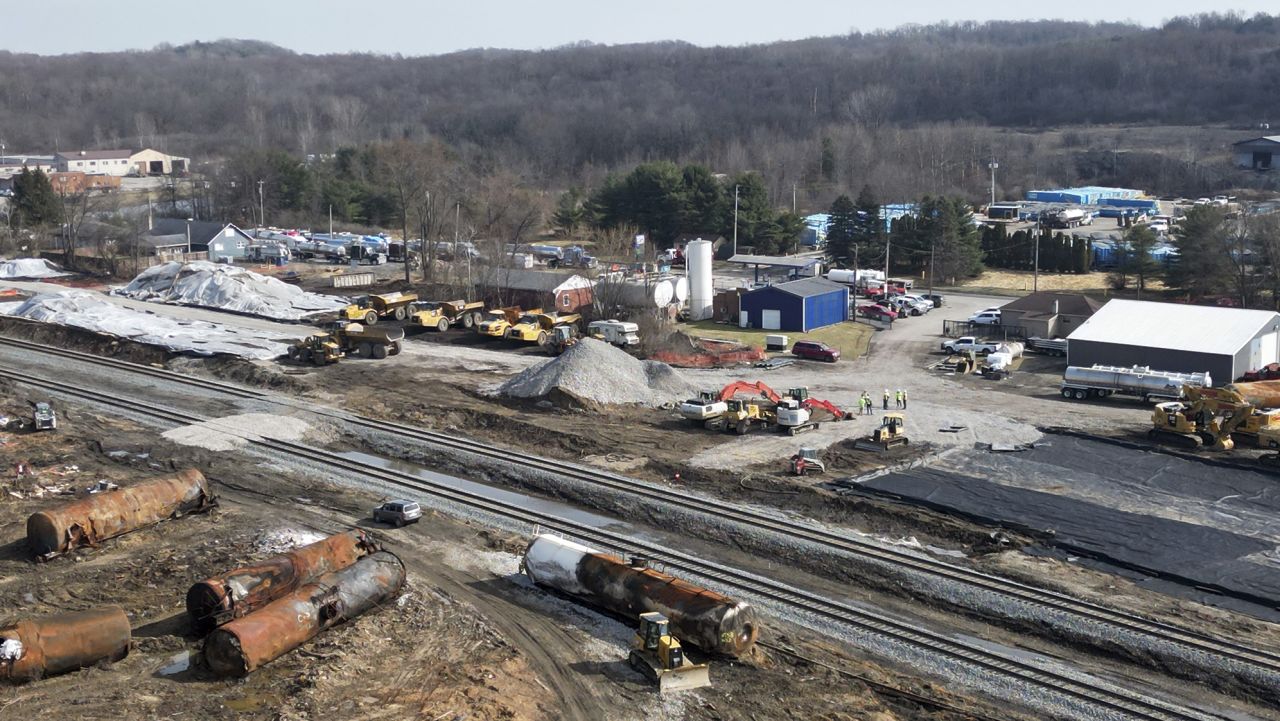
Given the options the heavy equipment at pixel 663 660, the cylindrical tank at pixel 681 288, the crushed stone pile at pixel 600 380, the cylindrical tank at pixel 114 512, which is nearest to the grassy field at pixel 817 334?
the cylindrical tank at pixel 681 288

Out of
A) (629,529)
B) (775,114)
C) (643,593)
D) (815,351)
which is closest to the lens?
(643,593)

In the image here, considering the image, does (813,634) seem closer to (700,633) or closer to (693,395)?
(700,633)

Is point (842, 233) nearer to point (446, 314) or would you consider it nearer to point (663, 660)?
point (446, 314)

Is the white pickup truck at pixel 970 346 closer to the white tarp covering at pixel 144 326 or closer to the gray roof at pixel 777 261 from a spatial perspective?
the gray roof at pixel 777 261

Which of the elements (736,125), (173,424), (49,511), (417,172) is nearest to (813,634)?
(49,511)

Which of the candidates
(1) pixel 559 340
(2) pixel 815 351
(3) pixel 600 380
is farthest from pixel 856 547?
(1) pixel 559 340

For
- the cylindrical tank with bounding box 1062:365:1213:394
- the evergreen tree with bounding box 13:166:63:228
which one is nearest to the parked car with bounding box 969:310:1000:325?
the cylindrical tank with bounding box 1062:365:1213:394

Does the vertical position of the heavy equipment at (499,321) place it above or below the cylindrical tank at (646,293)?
below
